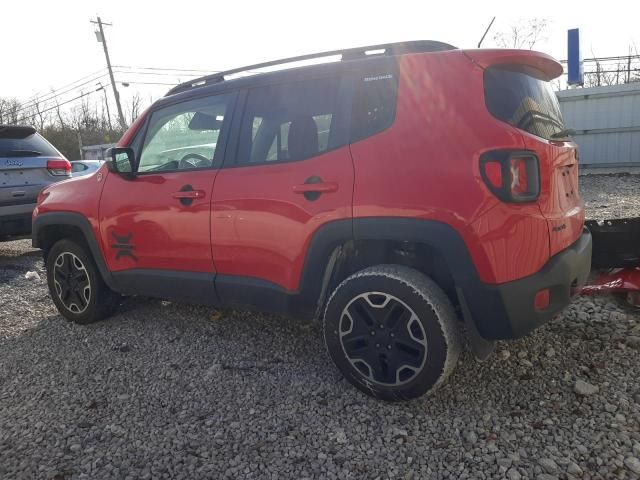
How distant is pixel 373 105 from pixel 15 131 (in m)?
6.08

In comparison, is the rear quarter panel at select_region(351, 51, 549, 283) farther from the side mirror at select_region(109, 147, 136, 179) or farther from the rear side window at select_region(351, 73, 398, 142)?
the side mirror at select_region(109, 147, 136, 179)

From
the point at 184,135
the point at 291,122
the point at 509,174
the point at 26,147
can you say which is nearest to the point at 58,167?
the point at 26,147

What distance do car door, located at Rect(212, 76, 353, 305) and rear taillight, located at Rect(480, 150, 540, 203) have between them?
27.3 inches

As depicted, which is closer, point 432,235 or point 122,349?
point 432,235

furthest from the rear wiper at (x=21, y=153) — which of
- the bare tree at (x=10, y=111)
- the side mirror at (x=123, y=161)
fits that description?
the bare tree at (x=10, y=111)

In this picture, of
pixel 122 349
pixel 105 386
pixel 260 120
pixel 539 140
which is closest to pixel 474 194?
pixel 539 140

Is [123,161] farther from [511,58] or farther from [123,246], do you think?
[511,58]

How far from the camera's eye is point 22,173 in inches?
252

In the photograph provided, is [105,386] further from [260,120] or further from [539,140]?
[539,140]

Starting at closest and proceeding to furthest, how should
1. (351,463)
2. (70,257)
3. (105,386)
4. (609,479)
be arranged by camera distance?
(609,479)
(351,463)
(105,386)
(70,257)

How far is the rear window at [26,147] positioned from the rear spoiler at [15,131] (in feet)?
0.10

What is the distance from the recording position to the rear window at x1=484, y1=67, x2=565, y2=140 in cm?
228

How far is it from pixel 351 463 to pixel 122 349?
83.5 inches

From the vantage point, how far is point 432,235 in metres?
2.30
